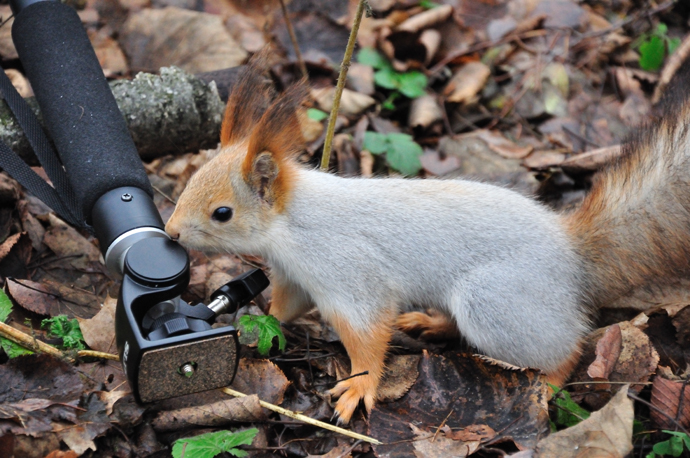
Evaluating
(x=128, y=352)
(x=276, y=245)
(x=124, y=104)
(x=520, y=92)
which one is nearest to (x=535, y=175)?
(x=520, y=92)

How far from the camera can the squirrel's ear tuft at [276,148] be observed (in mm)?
2512

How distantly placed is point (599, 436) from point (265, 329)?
1.32m

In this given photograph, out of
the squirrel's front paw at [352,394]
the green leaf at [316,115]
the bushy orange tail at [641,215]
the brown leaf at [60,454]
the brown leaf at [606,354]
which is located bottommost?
the brown leaf at [60,454]

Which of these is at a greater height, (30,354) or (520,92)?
(520,92)

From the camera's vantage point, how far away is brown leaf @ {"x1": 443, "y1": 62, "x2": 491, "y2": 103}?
15.9ft

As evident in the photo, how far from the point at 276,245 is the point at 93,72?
112cm

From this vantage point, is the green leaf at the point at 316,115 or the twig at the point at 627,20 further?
the twig at the point at 627,20

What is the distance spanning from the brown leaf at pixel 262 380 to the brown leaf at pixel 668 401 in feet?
4.62

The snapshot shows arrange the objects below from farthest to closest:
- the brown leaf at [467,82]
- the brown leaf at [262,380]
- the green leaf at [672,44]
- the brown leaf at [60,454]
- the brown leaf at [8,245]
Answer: the green leaf at [672,44]
the brown leaf at [467,82]
the brown leaf at [8,245]
the brown leaf at [262,380]
the brown leaf at [60,454]

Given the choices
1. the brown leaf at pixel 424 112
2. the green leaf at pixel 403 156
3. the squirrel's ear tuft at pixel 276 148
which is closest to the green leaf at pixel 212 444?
the squirrel's ear tuft at pixel 276 148

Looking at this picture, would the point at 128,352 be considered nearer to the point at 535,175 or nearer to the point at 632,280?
the point at 632,280

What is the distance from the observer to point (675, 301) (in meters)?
3.01

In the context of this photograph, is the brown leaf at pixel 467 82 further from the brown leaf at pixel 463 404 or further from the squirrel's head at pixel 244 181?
the brown leaf at pixel 463 404

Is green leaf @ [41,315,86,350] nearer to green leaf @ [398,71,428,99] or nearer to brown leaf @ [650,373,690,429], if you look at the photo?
brown leaf @ [650,373,690,429]
